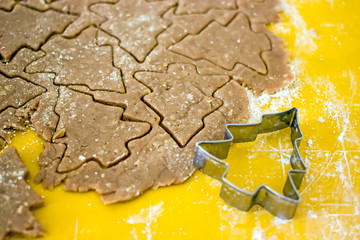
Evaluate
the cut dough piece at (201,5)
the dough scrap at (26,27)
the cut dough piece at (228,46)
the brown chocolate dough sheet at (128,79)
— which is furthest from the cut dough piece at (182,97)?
the dough scrap at (26,27)

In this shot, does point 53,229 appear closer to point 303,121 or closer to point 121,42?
point 121,42

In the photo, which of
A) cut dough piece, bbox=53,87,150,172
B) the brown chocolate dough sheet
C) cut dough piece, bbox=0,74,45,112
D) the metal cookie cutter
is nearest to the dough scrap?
the brown chocolate dough sheet

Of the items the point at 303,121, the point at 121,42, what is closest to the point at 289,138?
the point at 303,121

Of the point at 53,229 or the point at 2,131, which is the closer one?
the point at 53,229

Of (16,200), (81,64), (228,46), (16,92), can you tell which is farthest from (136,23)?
(16,200)

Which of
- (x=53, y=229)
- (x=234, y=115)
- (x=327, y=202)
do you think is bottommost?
(x=53, y=229)

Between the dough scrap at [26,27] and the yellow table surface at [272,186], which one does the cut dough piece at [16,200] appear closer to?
the yellow table surface at [272,186]

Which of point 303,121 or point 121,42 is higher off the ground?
point 121,42
